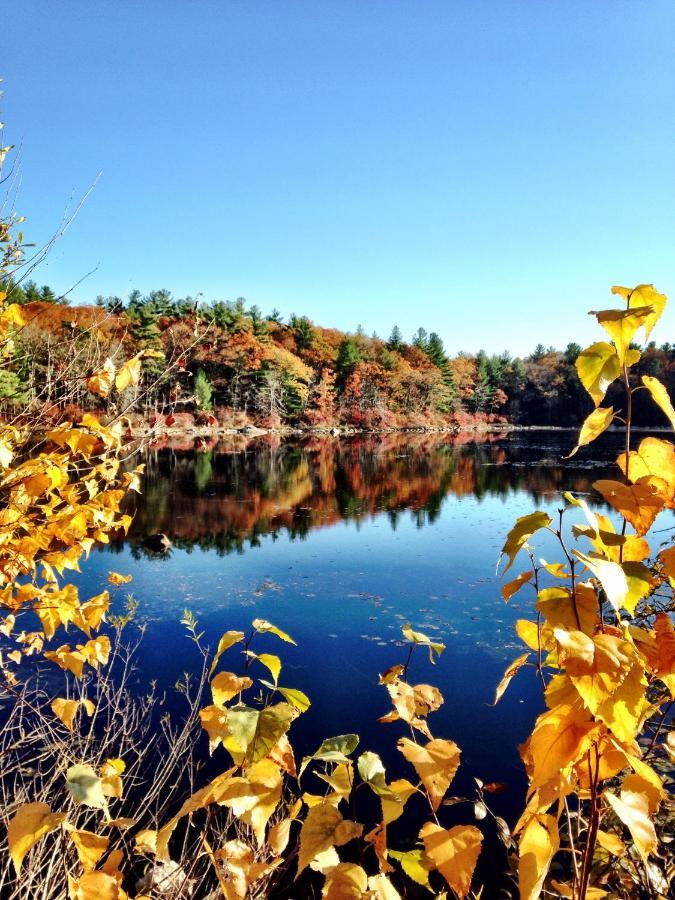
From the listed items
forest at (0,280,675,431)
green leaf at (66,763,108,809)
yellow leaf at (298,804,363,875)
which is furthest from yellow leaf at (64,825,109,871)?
forest at (0,280,675,431)

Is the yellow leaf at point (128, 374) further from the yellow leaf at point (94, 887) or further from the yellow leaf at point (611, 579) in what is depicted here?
the yellow leaf at point (611, 579)

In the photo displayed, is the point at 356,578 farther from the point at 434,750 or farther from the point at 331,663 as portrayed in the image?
the point at 434,750

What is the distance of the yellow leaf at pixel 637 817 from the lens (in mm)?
614

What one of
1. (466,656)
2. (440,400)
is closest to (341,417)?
(440,400)

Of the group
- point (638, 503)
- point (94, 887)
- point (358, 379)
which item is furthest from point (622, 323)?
point (358, 379)

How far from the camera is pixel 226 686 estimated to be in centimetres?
86

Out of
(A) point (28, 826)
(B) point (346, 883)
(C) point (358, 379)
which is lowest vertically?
(B) point (346, 883)

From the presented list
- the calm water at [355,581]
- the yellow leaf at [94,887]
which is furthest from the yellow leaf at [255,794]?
the calm water at [355,581]

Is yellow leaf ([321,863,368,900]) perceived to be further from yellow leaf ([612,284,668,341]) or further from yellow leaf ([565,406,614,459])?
yellow leaf ([612,284,668,341])

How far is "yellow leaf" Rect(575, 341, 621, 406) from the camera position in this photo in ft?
2.27

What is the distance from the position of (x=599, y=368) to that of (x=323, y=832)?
0.71 metres

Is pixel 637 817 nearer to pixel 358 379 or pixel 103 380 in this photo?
pixel 103 380

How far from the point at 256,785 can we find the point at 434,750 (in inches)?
12.4

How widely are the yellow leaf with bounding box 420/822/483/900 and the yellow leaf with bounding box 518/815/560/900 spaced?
0.19 feet
